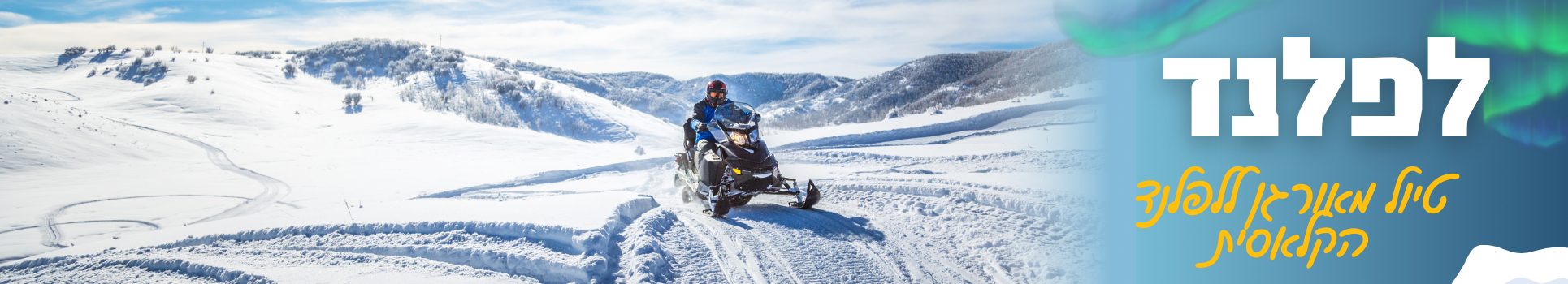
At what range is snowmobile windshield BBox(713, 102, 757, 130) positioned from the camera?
683 cm

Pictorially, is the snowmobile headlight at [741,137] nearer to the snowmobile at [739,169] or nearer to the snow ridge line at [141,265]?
the snowmobile at [739,169]

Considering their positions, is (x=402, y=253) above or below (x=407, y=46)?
below

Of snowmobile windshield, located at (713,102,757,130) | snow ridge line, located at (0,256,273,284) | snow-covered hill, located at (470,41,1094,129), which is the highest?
snow-covered hill, located at (470,41,1094,129)

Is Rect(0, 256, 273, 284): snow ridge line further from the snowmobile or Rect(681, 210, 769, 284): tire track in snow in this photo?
the snowmobile

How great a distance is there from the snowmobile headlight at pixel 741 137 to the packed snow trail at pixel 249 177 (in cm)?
618

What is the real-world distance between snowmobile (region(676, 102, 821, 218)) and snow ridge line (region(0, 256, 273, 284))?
11.3ft

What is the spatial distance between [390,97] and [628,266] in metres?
23.9

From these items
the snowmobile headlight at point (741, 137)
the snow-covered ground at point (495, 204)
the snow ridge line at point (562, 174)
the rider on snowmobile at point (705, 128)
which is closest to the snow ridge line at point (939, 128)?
the snow-covered ground at point (495, 204)

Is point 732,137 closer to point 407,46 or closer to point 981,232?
point 981,232

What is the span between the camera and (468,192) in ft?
32.9

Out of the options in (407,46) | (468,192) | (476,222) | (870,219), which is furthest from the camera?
(407,46)

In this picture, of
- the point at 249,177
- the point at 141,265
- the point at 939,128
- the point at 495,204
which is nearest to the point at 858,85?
the point at 939,128

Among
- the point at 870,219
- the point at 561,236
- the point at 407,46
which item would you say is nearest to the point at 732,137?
the point at 870,219

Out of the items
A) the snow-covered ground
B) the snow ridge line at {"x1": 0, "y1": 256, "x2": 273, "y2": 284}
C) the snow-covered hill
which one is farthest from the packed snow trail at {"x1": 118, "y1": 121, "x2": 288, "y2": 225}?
the snow-covered hill
